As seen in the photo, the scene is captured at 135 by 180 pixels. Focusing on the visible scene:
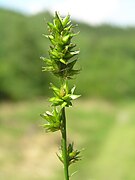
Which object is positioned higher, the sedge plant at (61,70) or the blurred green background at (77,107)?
the blurred green background at (77,107)

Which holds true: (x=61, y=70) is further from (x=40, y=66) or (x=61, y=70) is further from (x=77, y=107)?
(x=40, y=66)

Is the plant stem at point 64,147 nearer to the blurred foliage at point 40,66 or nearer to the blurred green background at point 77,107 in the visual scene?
the blurred green background at point 77,107

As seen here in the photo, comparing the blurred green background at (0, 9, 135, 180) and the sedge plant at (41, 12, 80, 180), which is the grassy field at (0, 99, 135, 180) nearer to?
the blurred green background at (0, 9, 135, 180)

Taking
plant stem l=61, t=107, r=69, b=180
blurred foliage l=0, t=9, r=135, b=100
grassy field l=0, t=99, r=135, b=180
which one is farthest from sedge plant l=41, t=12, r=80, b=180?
blurred foliage l=0, t=9, r=135, b=100

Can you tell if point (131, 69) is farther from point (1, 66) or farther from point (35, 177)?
point (35, 177)

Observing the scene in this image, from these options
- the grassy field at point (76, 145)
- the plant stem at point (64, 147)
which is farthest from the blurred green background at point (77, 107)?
the plant stem at point (64, 147)

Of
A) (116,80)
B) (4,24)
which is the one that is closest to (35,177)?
(116,80)
